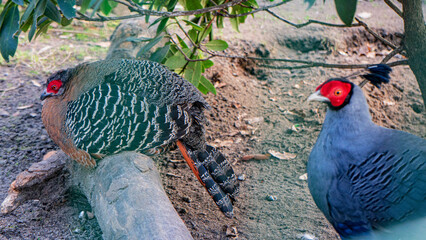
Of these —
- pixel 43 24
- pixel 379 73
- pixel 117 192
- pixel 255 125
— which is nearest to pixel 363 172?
pixel 379 73

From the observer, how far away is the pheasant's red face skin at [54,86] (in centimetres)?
319

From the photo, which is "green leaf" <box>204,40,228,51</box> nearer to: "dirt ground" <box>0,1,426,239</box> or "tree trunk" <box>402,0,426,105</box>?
"dirt ground" <box>0,1,426,239</box>

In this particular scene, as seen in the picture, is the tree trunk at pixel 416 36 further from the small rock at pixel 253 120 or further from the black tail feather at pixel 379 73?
the small rock at pixel 253 120

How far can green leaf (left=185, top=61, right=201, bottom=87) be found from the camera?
12.0 ft

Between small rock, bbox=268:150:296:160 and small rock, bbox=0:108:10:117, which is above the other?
small rock, bbox=268:150:296:160

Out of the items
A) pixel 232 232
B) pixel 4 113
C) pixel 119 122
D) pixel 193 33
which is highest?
pixel 193 33

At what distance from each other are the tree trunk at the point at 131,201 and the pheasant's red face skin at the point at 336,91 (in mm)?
1120

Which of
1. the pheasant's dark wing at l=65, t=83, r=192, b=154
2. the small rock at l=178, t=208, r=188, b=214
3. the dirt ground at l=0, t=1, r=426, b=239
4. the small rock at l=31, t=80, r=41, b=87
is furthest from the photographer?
the small rock at l=31, t=80, r=41, b=87

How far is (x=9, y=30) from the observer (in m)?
2.51

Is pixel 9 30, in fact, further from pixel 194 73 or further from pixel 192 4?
pixel 194 73

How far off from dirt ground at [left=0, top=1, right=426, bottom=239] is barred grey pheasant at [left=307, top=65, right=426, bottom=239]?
2.01 feet

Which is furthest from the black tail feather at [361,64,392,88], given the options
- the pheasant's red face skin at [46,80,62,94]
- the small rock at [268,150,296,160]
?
the pheasant's red face skin at [46,80,62,94]

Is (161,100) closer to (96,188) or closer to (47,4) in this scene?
(96,188)

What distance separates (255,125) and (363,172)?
6.93ft
